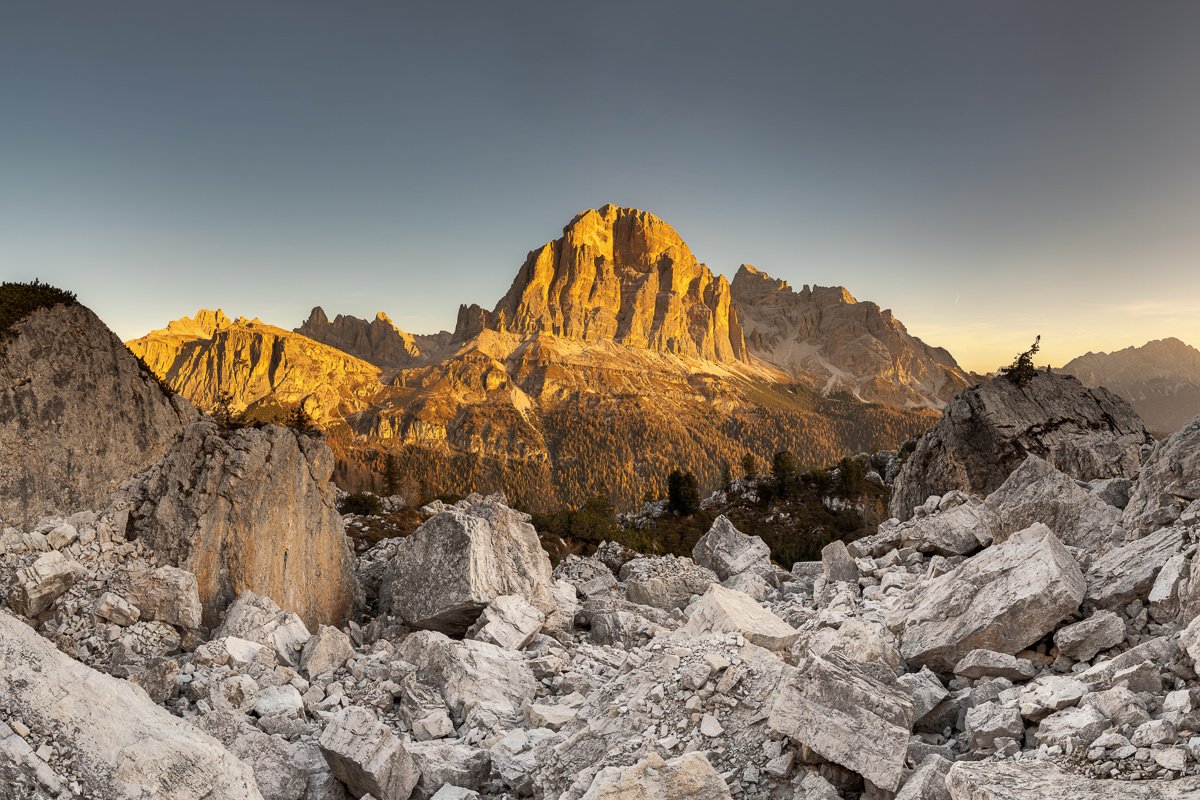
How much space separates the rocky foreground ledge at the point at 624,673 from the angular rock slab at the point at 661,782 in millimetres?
36

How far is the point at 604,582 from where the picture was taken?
2622 cm

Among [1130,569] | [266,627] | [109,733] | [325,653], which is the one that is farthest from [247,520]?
[1130,569]

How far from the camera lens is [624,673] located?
13.4 meters

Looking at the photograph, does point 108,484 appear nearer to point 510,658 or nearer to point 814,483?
point 510,658

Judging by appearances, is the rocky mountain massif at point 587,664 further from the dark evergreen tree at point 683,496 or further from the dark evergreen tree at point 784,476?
the dark evergreen tree at point 784,476

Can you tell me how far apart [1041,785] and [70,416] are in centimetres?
2247

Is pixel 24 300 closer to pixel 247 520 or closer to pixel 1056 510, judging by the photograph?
pixel 247 520

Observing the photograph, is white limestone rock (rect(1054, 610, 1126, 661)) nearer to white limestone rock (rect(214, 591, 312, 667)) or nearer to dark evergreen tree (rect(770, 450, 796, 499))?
white limestone rock (rect(214, 591, 312, 667))

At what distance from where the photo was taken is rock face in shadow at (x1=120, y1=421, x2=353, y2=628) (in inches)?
706

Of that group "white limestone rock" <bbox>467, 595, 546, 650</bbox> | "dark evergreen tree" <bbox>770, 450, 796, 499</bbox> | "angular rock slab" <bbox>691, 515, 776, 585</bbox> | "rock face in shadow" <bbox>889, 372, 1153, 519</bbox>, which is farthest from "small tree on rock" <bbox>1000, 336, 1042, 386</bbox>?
"dark evergreen tree" <bbox>770, 450, 796, 499</bbox>

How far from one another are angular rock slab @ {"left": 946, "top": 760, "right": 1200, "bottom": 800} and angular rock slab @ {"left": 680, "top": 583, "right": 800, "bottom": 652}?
22.8 ft

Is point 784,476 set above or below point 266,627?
above

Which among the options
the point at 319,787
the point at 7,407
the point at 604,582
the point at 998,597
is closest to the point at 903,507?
the point at 604,582

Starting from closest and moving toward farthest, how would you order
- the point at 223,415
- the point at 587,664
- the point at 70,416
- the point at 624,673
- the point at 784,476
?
the point at 624,673 < the point at 587,664 < the point at 70,416 < the point at 223,415 < the point at 784,476
